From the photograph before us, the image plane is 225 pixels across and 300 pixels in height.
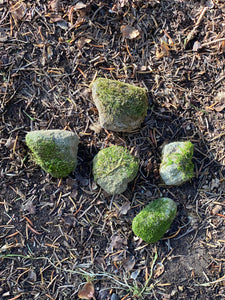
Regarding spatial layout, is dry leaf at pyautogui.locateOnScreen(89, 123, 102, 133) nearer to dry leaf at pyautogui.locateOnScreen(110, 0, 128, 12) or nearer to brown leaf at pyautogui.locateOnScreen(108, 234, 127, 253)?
brown leaf at pyautogui.locateOnScreen(108, 234, 127, 253)

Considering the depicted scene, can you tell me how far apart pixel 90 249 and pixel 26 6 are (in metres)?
2.93

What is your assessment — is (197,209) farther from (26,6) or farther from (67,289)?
(26,6)

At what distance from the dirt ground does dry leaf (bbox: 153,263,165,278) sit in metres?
0.01

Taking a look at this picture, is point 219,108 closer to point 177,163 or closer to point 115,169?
point 177,163

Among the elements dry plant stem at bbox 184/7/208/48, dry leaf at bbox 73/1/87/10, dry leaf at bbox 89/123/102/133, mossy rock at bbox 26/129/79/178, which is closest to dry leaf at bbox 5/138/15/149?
mossy rock at bbox 26/129/79/178

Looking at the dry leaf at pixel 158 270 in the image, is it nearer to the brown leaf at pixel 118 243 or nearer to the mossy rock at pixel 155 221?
the mossy rock at pixel 155 221

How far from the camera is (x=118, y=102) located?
3229mm

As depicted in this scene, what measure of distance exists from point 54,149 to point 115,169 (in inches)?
27.8

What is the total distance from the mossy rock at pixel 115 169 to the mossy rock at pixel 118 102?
0.32m

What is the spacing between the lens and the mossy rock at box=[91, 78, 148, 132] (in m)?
3.24

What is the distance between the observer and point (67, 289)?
3.41m

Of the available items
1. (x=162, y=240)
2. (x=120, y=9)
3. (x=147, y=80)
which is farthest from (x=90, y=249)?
(x=120, y=9)

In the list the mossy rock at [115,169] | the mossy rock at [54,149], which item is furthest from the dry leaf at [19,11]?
the mossy rock at [115,169]

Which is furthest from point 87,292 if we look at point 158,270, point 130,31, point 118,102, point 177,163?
point 130,31
